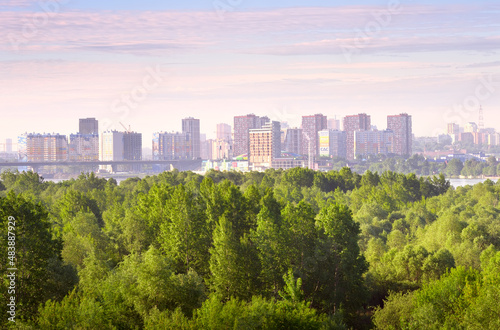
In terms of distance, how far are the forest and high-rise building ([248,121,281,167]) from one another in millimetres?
99258

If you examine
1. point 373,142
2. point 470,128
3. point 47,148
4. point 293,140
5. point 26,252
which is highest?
point 470,128

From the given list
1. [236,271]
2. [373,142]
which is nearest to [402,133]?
[373,142]

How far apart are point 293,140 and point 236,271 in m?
133

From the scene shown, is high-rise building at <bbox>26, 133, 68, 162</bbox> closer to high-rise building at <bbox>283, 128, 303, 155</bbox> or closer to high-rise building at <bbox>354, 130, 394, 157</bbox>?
high-rise building at <bbox>283, 128, 303, 155</bbox>

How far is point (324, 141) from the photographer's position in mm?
165500

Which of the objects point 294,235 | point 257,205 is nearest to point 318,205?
point 257,205

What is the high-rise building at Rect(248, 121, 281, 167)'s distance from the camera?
427 feet

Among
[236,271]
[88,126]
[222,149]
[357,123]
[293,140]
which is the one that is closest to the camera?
[236,271]

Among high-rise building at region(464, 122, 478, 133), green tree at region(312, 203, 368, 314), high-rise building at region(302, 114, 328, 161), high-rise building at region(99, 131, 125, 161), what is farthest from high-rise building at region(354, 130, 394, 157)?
green tree at region(312, 203, 368, 314)

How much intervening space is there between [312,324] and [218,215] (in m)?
7.95

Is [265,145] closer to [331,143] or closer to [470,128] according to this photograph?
[331,143]

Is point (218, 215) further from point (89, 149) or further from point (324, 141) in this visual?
point (324, 141)

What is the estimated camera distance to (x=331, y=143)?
16575cm

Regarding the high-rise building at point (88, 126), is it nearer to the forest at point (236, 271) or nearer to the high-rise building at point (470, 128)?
the high-rise building at point (470, 128)
